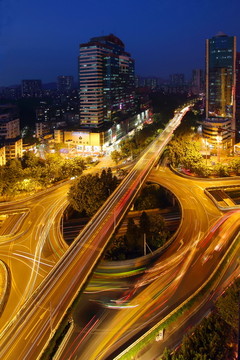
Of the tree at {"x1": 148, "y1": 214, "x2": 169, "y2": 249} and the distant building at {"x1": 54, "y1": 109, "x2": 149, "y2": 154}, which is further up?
the distant building at {"x1": 54, "y1": 109, "x2": 149, "y2": 154}

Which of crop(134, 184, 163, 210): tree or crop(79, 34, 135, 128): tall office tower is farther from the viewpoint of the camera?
crop(79, 34, 135, 128): tall office tower

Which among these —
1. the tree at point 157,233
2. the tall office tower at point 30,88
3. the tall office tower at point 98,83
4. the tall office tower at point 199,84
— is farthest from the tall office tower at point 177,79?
the tree at point 157,233

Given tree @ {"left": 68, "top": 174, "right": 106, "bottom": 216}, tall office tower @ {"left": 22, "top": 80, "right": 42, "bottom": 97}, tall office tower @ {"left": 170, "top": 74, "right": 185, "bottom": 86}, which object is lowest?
tree @ {"left": 68, "top": 174, "right": 106, "bottom": 216}

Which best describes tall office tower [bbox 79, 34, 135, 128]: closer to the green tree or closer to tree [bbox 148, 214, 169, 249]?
the green tree

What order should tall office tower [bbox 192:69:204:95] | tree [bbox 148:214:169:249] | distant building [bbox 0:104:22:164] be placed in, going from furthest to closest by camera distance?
1. tall office tower [bbox 192:69:204:95]
2. distant building [bbox 0:104:22:164]
3. tree [bbox 148:214:169:249]

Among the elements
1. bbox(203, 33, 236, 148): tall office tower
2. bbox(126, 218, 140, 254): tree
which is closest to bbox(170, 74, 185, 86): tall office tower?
bbox(203, 33, 236, 148): tall office tower

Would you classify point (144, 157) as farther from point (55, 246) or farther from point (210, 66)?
point (210, 66)

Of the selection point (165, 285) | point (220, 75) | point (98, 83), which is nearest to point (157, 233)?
point (165, 285)
